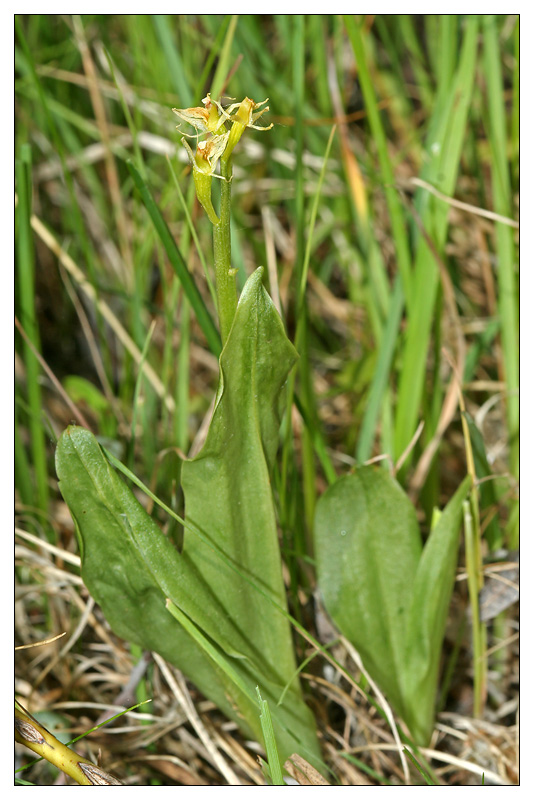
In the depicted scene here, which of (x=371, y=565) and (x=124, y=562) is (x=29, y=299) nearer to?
(x=124, y=562)

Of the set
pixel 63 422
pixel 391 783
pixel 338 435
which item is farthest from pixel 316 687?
pixel 63 422

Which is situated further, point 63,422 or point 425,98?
point 425,98

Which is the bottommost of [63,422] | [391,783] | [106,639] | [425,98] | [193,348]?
[391,783]

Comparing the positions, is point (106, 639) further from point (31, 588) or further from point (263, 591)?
point (263, 591)

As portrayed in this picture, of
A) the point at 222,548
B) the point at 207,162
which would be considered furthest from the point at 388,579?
the point at 207,162

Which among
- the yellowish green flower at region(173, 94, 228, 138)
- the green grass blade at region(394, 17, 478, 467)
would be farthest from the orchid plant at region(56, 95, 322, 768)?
the green grass blade at region(394, 17, 478, 467)

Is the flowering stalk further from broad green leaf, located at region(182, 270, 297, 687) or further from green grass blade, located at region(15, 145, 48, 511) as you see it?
green grass blade, located at region(15, 145, 48, 511)
